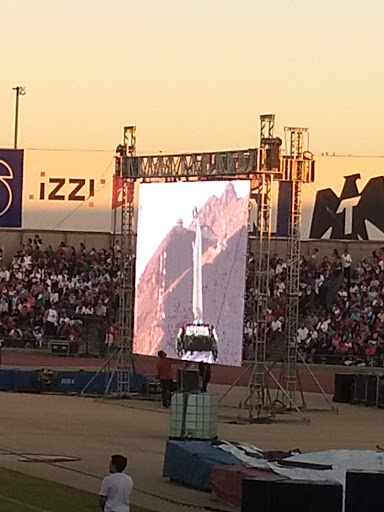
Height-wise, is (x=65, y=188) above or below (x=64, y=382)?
above

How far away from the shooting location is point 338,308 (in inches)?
2010

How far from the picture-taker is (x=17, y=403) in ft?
119

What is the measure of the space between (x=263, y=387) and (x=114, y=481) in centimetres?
1895

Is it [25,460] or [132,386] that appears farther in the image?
[132,386]

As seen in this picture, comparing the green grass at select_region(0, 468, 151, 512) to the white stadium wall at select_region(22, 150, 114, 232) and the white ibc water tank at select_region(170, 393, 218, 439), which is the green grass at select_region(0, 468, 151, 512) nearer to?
the white ibc water tank at select_region(170, 393, 218, 439)

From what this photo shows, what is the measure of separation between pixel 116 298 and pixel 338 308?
7.62 metres

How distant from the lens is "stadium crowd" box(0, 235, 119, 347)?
52.2 m

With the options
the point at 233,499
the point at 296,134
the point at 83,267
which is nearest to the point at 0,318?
the point at 83,267

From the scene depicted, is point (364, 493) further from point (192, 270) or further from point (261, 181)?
point (192, 270)

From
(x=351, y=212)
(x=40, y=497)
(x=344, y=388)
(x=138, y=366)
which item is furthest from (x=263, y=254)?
(x=351, y=212)

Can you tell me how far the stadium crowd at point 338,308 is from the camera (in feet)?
163

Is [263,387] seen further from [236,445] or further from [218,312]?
[236,445]

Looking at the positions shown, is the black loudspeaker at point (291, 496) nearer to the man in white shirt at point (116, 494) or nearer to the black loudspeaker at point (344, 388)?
the man in white shirt at point (116, 494)

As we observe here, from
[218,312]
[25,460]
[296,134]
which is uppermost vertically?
[296,134]
